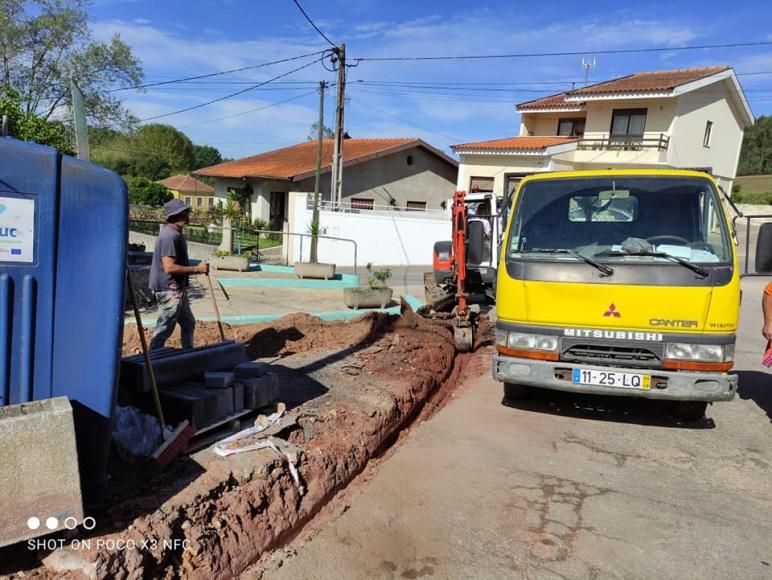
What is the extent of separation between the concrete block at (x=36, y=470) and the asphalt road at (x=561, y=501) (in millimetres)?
1130

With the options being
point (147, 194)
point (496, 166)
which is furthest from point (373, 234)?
point (147, 194)

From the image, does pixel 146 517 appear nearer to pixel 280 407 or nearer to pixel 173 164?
pixel 280 407

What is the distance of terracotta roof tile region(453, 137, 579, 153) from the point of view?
23.9 m

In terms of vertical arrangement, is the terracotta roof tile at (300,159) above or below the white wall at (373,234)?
above

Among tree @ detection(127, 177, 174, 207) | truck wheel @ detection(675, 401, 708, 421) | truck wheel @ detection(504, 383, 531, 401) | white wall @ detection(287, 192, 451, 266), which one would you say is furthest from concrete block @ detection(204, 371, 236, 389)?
tree @ detection(127, 177, 174, 207)

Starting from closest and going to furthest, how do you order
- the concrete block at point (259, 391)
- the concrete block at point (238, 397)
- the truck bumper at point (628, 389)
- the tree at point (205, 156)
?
the concrete block at point (238, 397), the concrete block at point (259, 391), the truck bumper at point (628, 389), the tree at point (205, 156)

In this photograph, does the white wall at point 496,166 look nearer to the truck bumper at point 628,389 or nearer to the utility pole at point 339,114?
the utility pole at point 339,114

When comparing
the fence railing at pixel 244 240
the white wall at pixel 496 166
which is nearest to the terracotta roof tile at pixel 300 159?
the white wall at pixel 496 166

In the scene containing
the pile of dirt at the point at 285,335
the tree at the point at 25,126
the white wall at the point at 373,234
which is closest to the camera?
the pile of dirt at the point at 285,335

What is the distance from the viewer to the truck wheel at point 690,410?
5.17 meters

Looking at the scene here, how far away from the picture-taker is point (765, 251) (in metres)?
4.85

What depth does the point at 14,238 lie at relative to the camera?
2.59 m

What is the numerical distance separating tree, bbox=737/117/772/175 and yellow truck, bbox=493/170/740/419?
67.2 metres

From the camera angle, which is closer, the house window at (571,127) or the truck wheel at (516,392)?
the truck wheel at (516,392)
